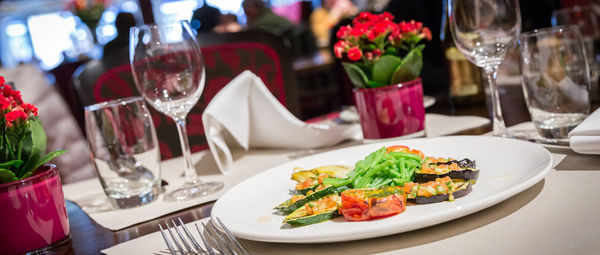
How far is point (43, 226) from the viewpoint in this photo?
737 mm

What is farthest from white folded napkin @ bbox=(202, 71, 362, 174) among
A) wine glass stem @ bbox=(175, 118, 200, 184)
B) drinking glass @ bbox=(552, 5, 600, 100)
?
drinking glass @ bbox=(552, 5, 600, 100)

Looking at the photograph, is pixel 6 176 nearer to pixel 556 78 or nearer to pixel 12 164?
pixel 12 164

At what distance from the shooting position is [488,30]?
0.87 meters

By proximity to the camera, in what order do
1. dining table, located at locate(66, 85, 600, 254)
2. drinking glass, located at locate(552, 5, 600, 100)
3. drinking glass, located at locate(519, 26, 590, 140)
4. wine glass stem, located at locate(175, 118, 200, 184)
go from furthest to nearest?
drinking glass, located at locate(552, 5, 600, 100) → wine glass stem, located at locate(175, 118, 200, 184) → drinking glass, located at locate(519, 26, 590, 140) → dining table, located at locate(66, 85, 600, 254)

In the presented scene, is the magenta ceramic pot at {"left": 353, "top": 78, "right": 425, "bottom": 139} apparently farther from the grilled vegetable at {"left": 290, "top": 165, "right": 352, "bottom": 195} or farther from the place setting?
the grilled vegetable at {"left": 290, "top": 165, "right": 352, "bottom": 195}

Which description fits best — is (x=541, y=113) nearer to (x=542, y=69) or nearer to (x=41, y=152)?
(x=542, y=69)

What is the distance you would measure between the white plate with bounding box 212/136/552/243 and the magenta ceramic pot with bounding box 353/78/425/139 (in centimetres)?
11

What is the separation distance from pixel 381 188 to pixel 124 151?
50cm

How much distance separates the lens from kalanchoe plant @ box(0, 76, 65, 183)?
0.72 metres

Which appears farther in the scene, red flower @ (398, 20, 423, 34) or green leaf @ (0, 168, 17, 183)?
red flower @ (398, 20, 423, 34)

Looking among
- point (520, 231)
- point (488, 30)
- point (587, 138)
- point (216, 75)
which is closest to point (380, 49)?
point (488, 30)

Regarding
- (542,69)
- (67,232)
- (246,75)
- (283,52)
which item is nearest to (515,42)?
(542,69)

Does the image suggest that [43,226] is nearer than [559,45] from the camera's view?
Yes

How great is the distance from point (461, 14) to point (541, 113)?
19 centimetres
